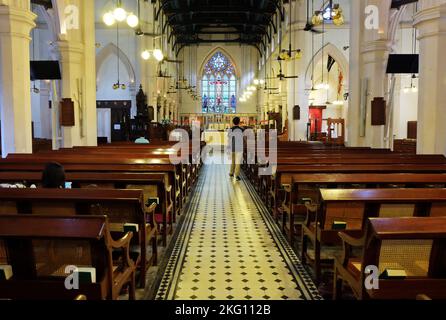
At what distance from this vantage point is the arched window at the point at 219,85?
35.4 metres

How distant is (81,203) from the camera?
3.19 meters

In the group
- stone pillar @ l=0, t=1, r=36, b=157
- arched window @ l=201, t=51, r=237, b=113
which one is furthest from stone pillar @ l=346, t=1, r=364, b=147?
arched window @ l=201, t=51, r=237, b=113

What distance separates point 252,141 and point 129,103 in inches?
418

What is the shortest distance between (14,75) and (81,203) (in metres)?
5.52

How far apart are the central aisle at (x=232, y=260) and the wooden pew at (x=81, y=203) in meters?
0.77

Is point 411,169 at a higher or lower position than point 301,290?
higher

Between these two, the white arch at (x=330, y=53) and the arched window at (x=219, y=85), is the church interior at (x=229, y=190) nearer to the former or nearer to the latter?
the white arch at (x=330, y=53)

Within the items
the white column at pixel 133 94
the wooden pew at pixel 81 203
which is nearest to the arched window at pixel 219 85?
the white column at pixel 133 94

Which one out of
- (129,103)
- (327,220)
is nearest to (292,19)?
(129,103)

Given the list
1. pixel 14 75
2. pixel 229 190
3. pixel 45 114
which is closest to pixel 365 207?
pixel 229 190

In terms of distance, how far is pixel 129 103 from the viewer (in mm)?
20547

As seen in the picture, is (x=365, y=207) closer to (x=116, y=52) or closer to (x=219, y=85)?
(x=116, y=52)

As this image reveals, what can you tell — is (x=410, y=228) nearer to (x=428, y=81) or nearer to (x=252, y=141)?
(x=428, y=81)
